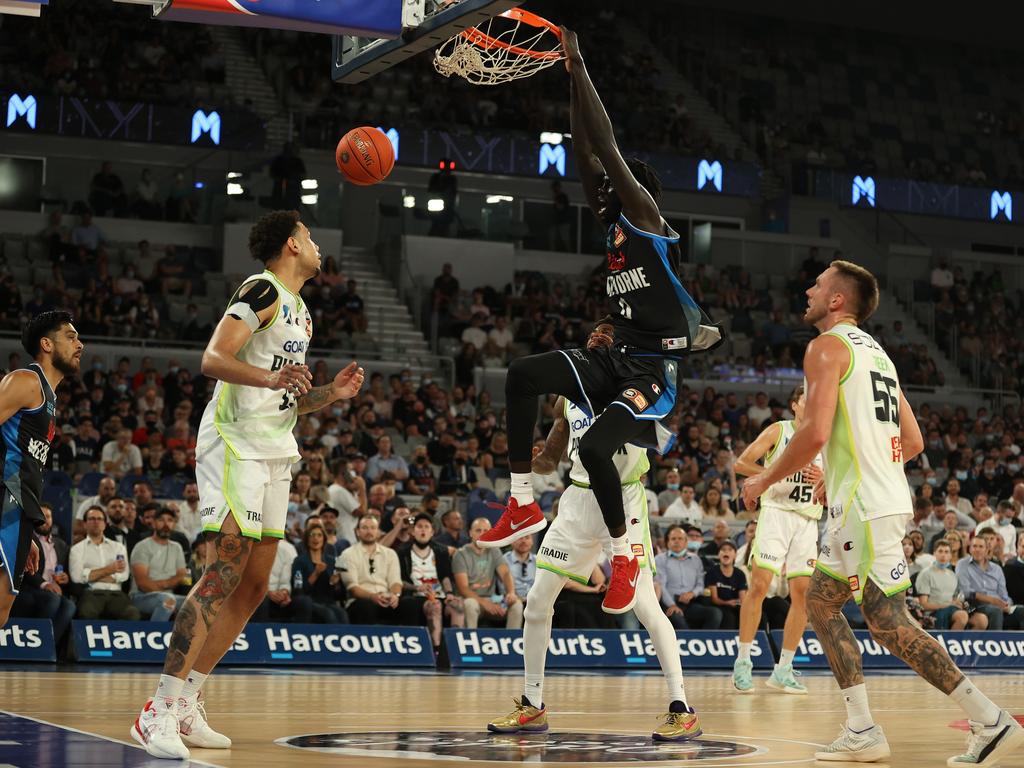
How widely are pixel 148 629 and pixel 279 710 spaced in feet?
16.0

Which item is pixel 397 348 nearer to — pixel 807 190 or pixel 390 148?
Answer: pixel 807 190

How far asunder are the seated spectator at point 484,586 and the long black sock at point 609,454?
7.30m

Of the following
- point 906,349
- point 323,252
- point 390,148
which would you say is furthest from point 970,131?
point 390,148

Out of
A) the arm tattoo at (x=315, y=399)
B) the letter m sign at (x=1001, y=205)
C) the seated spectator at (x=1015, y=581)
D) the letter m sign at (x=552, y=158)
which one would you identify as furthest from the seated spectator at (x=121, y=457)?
the letter m sign at (x=1001, y=205)

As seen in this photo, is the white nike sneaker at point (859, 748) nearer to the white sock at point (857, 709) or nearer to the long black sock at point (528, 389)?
the white sock at point (857, 709)

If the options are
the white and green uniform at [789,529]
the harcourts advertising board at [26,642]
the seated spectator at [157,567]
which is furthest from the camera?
the seated spectator at [157,567]

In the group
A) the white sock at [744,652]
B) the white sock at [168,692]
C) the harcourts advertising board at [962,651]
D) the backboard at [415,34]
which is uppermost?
the backboard at [415,34]

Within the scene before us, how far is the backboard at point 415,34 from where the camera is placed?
25.7 ft

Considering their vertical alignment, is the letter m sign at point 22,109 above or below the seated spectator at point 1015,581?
above

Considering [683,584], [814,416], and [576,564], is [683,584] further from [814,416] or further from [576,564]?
[814,416]

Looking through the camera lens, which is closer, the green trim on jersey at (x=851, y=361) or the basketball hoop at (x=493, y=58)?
the green trim on jersey at (x=851, y=361)

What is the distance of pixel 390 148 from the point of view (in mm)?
9148

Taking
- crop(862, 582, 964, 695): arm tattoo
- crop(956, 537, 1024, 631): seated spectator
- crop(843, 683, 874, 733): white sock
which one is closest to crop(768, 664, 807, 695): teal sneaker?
Answer: crop(843, 683, 874, 733): white sock

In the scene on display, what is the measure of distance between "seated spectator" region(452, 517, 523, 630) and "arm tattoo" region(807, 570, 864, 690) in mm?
8025
